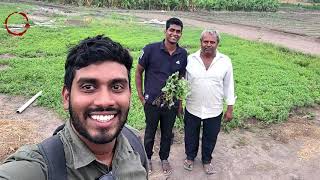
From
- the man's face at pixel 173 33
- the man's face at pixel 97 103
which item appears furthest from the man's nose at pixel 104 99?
the man's face at pixel 173 33

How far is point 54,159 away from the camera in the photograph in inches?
55.6

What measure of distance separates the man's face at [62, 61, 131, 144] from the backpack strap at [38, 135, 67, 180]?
0.55ft

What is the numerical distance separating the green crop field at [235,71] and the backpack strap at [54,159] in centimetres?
447

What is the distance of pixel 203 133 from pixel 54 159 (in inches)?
135

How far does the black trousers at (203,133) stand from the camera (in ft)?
14.9

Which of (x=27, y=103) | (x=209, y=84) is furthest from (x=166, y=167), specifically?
(x=27, y=103)

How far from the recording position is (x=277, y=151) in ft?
18.5

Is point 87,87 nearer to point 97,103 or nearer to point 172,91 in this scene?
point 97,103

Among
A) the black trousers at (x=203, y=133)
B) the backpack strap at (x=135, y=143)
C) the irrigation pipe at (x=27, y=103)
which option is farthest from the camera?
the irrigation pipe at (x=27, y=103)

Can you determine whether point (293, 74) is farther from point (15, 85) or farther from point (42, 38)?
point (42, 38)

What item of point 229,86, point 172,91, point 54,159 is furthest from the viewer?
point 229,86

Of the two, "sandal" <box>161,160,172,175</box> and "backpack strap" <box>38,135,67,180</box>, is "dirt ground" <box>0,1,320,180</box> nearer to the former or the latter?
"sandal" <box>161,160,172,175</box>

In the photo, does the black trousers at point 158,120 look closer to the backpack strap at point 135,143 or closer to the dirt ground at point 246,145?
the dirt ground at point 246,145

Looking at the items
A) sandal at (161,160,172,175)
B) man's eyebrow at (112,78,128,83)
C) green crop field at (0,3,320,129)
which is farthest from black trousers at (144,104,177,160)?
man's eyebrow at (112,78,128,83)
